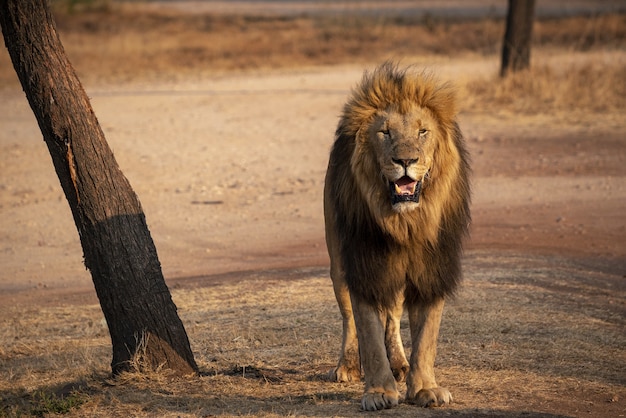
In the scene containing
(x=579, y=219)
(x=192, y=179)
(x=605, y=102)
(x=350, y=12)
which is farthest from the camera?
(x=350, y=12)

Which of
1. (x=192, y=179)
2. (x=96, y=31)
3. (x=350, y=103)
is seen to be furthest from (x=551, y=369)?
(x=96, y=31)

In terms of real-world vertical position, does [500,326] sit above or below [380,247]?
below

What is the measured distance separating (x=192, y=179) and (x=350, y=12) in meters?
23.7

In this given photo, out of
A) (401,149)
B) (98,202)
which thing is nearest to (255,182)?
(98,202)

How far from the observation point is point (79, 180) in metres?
5.59

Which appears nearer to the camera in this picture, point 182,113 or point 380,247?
point 380,247

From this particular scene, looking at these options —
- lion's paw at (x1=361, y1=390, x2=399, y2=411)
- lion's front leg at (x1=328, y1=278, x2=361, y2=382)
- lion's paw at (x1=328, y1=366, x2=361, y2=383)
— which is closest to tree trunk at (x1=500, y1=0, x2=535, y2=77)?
lion's front leg at (x1=328, y1=278, x2=361, y2=382)

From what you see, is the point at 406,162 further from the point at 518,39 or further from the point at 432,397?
the point at 518,39

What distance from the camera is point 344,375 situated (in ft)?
18.2

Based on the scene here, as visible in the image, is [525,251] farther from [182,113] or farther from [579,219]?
[182,113]

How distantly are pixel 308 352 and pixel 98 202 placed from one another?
1518mm

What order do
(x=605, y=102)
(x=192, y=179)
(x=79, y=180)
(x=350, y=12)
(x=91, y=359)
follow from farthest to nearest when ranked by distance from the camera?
(x=350, y=12)
(x=605, y=102)
(x=192, y=179)
(x=91, y=359)
(x=79, y=180)

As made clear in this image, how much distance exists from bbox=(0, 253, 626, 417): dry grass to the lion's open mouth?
102 centimetres

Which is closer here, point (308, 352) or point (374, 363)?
point (374, 363)
